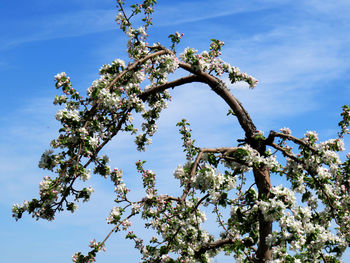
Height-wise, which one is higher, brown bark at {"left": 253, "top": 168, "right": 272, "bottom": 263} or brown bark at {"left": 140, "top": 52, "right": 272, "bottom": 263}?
brown bark at {"left": 140, "top": 52, "right": 272, "bottom": 263}

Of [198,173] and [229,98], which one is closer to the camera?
[198,173]

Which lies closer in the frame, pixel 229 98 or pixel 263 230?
pixel 263 230

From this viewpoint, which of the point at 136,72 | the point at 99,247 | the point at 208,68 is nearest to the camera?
the point at 99,247

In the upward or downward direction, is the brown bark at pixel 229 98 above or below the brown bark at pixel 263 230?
above

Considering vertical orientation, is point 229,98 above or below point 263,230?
above

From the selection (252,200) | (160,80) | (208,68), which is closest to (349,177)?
(252,200)

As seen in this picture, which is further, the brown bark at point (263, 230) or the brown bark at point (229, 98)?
the brown bark at point (229, 98)

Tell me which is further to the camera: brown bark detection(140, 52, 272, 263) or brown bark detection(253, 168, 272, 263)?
brown bark detection(140, 52, 272, 263)

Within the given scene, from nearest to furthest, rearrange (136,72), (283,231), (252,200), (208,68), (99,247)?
(283,231), (252,200), (99,247), (136,72), (208,68)

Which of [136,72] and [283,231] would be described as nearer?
[283,231]

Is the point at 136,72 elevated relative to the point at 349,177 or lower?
elevated

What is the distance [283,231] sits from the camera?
24.2 feet

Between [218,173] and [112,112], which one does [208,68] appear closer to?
[112,112]

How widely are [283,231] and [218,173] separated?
153 centimetres
